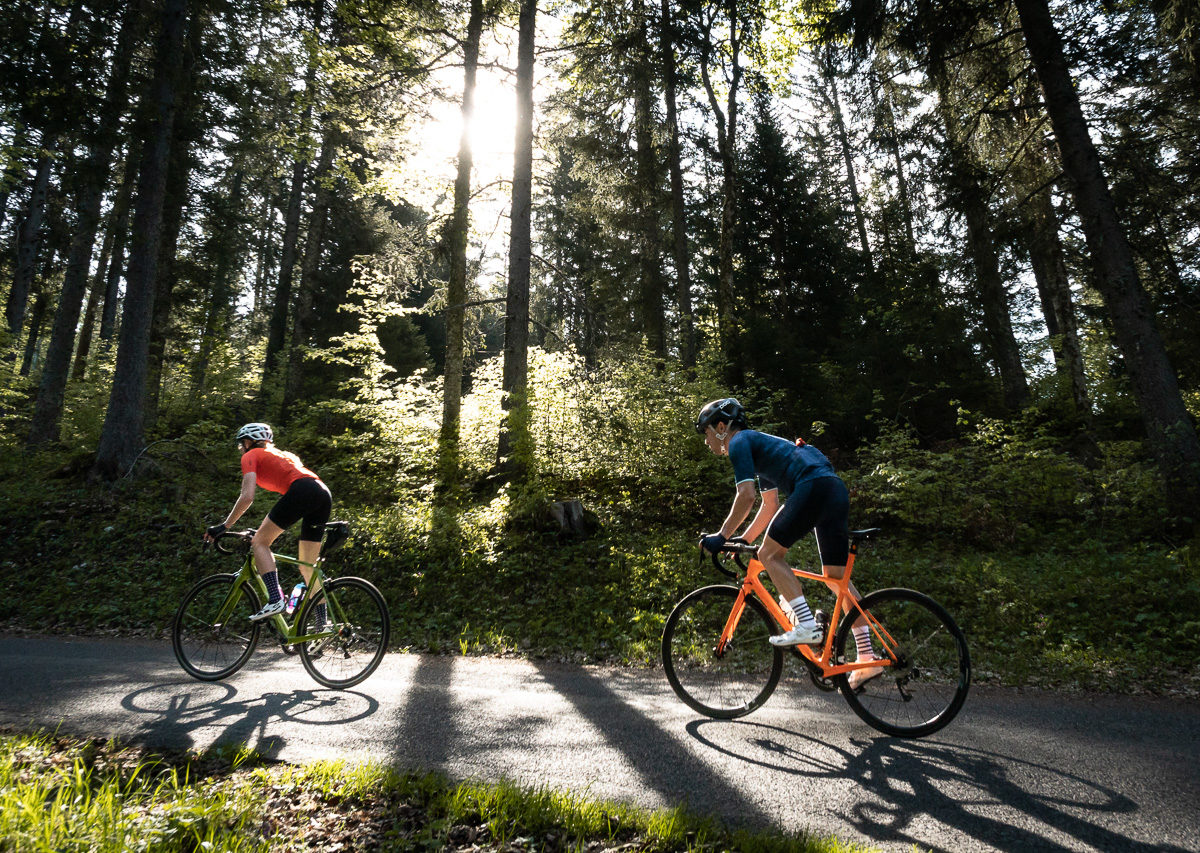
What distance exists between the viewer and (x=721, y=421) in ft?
15.4

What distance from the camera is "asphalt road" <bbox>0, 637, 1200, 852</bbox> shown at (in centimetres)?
302

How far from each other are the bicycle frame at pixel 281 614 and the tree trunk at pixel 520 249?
20.0 feet

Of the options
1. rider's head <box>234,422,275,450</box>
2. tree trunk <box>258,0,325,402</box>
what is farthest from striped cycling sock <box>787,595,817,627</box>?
tree trunk <box>258,0,325,402</box>

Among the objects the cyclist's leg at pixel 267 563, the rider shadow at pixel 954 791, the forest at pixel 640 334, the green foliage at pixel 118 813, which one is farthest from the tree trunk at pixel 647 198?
the green foliage at pixel 118 813

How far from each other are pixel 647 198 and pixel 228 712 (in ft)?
59.0

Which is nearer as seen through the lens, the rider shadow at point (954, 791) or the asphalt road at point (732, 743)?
the rider shadow at point (954, 791)

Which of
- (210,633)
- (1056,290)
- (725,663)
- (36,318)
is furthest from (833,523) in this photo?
(36,318)

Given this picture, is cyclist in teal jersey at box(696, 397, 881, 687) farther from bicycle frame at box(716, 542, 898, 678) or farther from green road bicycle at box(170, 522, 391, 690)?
green road bicycle at box(170, 522, 391, 690)

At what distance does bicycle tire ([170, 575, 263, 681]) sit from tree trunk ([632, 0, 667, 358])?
36.7ft

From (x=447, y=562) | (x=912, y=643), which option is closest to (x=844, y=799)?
(x=912, y=643)

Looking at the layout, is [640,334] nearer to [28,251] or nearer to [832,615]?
[832,615]

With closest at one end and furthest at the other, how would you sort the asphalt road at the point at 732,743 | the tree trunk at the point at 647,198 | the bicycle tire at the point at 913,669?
the asphalt road at the point at 732,743, the bicycle tire at the point at 913,669, the tree trunk at the point at 647,198

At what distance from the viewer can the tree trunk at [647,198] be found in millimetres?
14478

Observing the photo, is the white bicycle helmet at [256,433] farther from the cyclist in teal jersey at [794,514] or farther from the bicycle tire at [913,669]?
the bicycle tire at [913,669]
